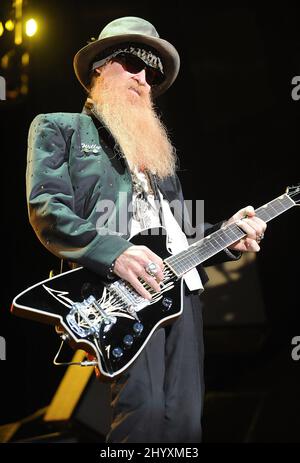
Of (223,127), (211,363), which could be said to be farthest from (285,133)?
(211,363)

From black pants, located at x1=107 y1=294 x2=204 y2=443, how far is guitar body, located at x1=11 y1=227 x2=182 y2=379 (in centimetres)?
10

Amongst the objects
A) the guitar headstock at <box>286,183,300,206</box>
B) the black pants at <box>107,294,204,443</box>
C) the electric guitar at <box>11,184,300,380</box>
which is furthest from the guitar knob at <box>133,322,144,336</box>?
the guitar headstock at <box>286,183,300,206</box>

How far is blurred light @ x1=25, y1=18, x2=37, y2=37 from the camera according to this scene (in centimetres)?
358

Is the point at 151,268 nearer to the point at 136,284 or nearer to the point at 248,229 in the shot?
the point at 136,284

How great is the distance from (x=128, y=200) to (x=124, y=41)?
77cm

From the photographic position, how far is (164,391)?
1.93m

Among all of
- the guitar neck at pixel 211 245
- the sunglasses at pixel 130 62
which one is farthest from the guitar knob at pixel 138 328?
the sunglasses at pixel 130 62

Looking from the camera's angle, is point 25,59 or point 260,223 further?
point 25,59

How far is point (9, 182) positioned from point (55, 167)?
165 cm

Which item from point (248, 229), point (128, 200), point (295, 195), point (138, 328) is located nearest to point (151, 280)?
point (138, 328)

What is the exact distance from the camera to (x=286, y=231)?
12.7ft

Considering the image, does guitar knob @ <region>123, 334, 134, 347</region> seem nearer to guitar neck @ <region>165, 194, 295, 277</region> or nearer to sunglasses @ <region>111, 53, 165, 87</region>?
guitar neck @ <region>165, 194, 295, 277</region>

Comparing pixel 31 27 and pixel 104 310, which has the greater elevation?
pixel 31 27
